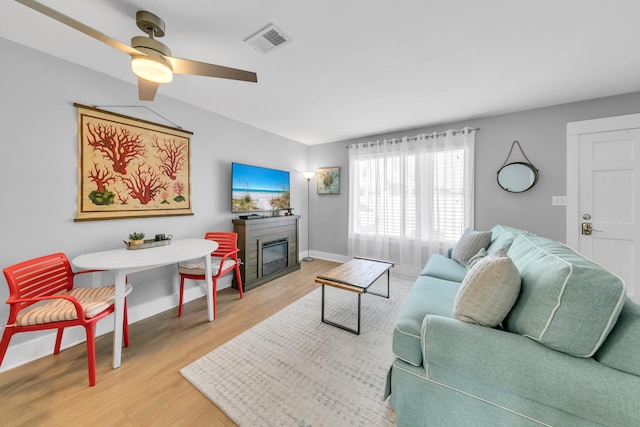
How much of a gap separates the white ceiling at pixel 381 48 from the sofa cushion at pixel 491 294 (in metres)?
1.62

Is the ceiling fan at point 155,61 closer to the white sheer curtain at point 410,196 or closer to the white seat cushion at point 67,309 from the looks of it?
the white seat cushion at point 67,309

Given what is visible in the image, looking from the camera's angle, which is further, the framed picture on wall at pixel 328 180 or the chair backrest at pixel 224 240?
the framed picture on wall at pixel 328 180

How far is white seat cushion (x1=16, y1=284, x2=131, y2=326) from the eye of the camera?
1.45m

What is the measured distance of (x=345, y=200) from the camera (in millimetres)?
4531

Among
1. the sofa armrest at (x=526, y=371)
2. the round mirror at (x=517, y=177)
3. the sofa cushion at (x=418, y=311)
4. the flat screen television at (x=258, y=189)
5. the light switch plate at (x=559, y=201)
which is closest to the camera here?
the sofa armrest at (x=526, y=371)

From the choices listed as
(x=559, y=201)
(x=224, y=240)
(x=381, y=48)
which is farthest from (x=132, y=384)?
(x=559, y=201)

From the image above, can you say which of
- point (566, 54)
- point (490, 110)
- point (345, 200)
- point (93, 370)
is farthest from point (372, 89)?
point (93, 370)

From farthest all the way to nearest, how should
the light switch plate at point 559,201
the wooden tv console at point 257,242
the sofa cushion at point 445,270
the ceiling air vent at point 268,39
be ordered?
the wooden tv console at point 257,242, the light switch plate at point 559,201, the sofa cushion at point 445,270, the ceiling air vent at point 268,39

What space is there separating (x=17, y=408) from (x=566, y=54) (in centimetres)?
474

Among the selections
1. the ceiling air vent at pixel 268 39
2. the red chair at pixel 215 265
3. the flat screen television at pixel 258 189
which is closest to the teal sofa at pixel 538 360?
the red chair at pixel 215 265

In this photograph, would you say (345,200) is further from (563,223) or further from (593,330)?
(593,330)

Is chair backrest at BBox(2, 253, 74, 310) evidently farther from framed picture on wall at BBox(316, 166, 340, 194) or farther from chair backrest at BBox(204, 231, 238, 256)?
framed picture on wall at BBox(316, 166, 340, 194)

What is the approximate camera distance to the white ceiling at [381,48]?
4.74ft

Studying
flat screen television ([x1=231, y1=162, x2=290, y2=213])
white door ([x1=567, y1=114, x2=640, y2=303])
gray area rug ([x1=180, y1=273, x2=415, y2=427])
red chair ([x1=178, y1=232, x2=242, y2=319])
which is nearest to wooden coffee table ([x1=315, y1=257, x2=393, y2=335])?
gray area rug ([x1=180, y1=273, x2=415, y2=427])
